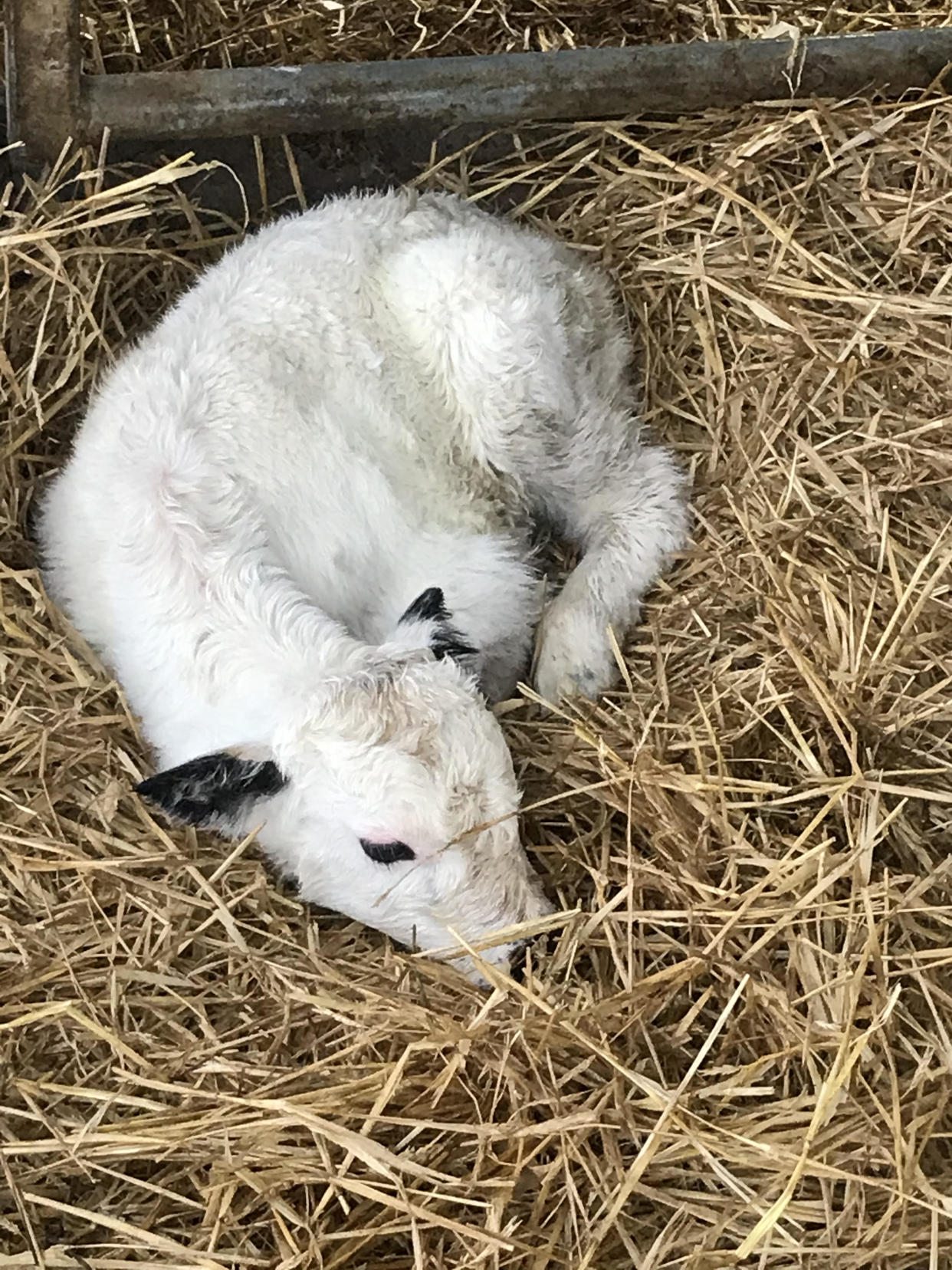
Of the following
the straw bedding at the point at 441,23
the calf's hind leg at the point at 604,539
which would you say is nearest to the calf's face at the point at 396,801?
the calf's hind leg at the point at 604,539

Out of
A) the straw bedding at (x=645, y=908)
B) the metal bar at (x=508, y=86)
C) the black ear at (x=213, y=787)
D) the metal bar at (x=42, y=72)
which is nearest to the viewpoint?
the straw bedding at (x=645, y=908)

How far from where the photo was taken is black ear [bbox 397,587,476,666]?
3314 millimetres

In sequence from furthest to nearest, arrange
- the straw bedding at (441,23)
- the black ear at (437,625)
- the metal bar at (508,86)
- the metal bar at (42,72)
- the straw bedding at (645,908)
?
the straw bedding at (441,23) → the metal bar at (508,86) → the metal bar at (42,72) → the black ear at (437,625) → the straw bedding at (645,908)

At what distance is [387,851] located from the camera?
3.07 meters

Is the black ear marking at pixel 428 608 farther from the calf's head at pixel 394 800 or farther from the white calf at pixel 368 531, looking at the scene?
the calf's head at pixel 394 800

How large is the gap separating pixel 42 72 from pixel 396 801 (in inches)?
110

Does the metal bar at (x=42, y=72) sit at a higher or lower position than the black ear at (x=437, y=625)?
higher

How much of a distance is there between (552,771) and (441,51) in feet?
10.5

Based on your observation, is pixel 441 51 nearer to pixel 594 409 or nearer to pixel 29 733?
pixel 594 409

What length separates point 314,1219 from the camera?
2.71 metres

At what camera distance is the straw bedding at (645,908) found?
271cm

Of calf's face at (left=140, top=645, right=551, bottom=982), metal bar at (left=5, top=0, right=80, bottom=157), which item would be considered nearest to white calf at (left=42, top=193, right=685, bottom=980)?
calf's face at (left=140, top=645, right=551, bottom=982)

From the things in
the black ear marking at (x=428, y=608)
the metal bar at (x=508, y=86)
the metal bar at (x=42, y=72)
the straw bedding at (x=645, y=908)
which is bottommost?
the straw bedding at (x=645, y=908)

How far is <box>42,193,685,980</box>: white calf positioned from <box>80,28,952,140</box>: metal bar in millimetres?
358
